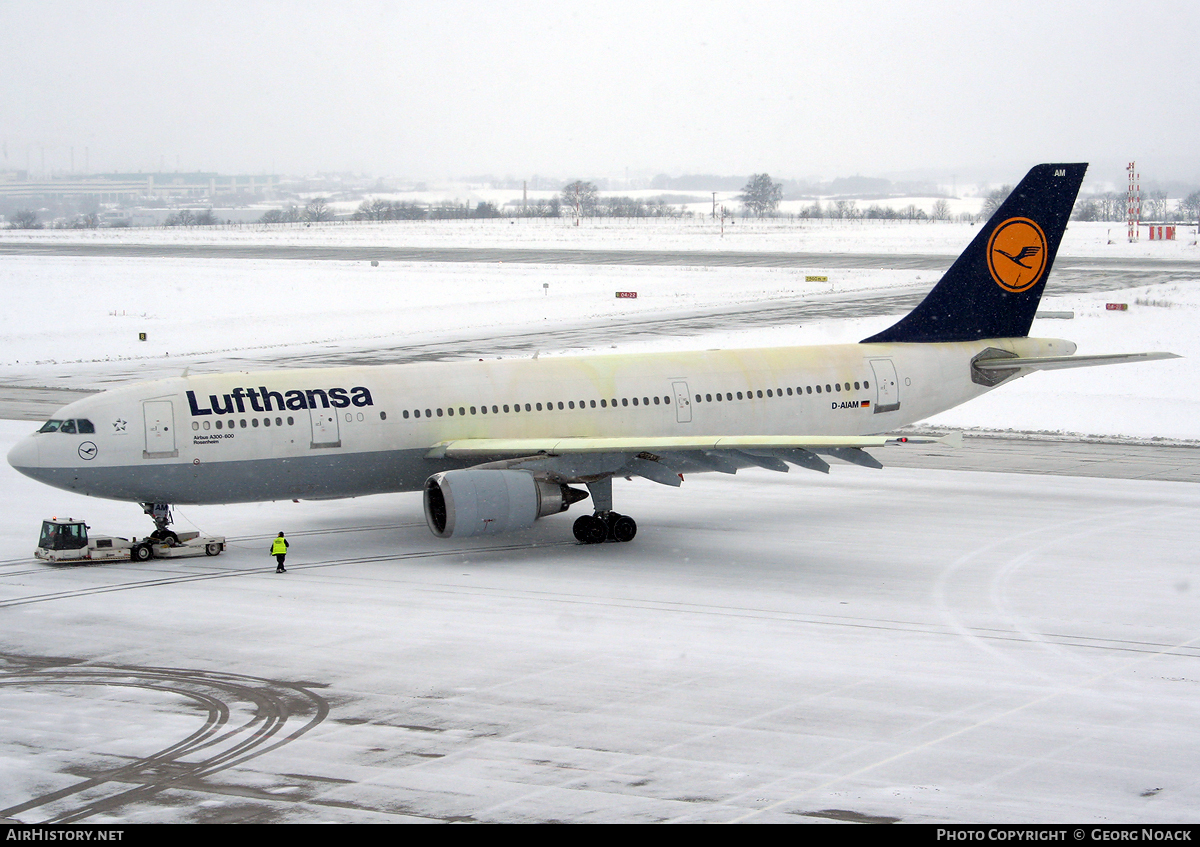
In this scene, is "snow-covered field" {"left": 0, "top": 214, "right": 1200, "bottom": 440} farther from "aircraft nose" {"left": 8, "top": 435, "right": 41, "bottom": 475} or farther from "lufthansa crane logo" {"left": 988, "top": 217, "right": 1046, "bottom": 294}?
"aircraft nose" {"left": 8, "top": 435, "right": 41, "bottom": 475}

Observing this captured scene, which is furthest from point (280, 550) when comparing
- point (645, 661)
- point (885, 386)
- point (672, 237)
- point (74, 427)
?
point (672, 237)

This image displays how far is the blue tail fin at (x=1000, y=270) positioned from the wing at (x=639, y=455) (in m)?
8.67

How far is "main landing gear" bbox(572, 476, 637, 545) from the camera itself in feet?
105

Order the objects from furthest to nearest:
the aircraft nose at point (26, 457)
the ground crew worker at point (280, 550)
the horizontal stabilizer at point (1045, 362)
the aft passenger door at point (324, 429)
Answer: the horizontal stabilizer at point (1045, 362) < the aft passenger door at point (324, 429) < the aircraft nose at point (26, 457) < the ground crew worker at point (280, 550)

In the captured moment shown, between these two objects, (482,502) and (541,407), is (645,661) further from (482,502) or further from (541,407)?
(541,407)

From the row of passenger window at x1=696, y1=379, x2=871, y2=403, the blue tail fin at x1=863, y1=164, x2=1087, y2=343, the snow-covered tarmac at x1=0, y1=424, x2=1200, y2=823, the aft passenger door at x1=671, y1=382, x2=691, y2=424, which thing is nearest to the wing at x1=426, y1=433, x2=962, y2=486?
the snow-covered tarmac at x1=0, y1=424, x2=1200, y2=823

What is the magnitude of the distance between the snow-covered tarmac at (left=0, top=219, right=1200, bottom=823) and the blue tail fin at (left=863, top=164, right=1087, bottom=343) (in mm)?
4883

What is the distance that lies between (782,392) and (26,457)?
19678 mm

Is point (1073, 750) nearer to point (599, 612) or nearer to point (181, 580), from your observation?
point (599, 612)

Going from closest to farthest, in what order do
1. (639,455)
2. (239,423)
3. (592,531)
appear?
(239,423) → (639,455) → (592,531)

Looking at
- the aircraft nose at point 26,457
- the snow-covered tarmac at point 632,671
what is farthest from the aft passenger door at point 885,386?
the aircraft nose at point 26,457

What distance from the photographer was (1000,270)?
38.4m

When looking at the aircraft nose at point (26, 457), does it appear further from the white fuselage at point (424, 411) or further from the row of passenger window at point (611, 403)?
the row of passenger window at point (611, 403)

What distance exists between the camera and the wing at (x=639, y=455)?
29.1 meters
